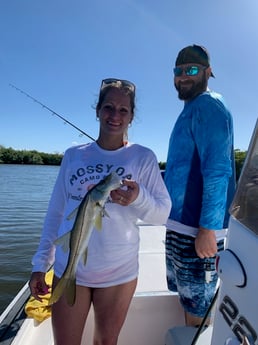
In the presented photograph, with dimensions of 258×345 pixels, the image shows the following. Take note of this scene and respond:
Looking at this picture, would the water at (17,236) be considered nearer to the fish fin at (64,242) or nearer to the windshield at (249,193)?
the fish fin at (64,242)

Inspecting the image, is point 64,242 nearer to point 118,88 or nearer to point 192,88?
point 118,88

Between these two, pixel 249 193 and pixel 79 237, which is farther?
pixel 79 237

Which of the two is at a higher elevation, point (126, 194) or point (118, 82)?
point (118, 82)

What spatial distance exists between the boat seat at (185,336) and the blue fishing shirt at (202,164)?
0.80 m

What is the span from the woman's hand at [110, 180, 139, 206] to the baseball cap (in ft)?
4.30

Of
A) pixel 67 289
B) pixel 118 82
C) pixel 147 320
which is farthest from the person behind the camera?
pixel 147 320

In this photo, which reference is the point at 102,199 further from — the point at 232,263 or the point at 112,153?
the point at 232,263

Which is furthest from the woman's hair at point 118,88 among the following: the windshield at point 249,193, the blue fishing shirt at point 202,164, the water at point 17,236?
the water at point 17,236

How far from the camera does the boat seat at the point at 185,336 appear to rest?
2.28 meters

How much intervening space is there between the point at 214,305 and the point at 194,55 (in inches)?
73.0

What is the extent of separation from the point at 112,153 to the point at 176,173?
67cm

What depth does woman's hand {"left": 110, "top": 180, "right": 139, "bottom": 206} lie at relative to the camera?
1.73m

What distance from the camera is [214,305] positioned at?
6.43 ft

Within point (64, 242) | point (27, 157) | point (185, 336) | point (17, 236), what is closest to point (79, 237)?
point (64, 242)
